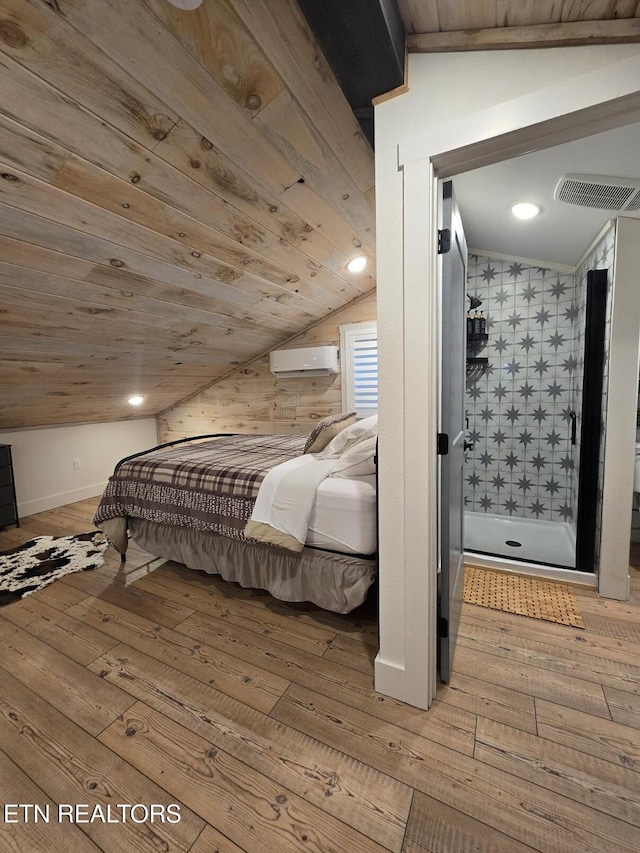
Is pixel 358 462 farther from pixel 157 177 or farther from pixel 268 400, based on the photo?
pixel 268 400

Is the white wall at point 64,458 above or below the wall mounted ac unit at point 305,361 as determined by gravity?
below

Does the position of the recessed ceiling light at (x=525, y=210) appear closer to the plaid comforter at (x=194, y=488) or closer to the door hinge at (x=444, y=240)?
the door hinge at (x=444, y=240)

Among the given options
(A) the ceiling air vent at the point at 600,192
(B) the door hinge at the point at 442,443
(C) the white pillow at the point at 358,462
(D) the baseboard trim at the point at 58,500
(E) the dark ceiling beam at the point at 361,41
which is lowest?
(D) the baseboard trim at the point at 58,500

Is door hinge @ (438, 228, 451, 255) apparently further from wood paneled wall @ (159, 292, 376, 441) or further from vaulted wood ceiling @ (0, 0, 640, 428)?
wood paneled wall @ (159, 292, 376, 441)

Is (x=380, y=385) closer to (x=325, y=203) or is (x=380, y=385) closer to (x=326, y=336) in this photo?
(x=325, y=203)

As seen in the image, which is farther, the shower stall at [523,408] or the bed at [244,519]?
the shower stall at [523,408]

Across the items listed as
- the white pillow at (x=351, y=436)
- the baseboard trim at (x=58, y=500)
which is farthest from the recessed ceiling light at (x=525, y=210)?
the baseboard trim at (x=58, y=500)

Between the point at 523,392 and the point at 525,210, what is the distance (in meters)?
1.58

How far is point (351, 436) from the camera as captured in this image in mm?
2340

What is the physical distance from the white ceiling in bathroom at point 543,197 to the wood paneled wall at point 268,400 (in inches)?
57.4

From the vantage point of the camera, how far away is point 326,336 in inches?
166

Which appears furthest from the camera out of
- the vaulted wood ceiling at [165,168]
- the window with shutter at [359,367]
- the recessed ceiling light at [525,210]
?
the window with shutter at [359,367]

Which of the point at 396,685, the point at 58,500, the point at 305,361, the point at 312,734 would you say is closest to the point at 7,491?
the point at 58,500

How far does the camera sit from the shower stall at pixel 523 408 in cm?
304
